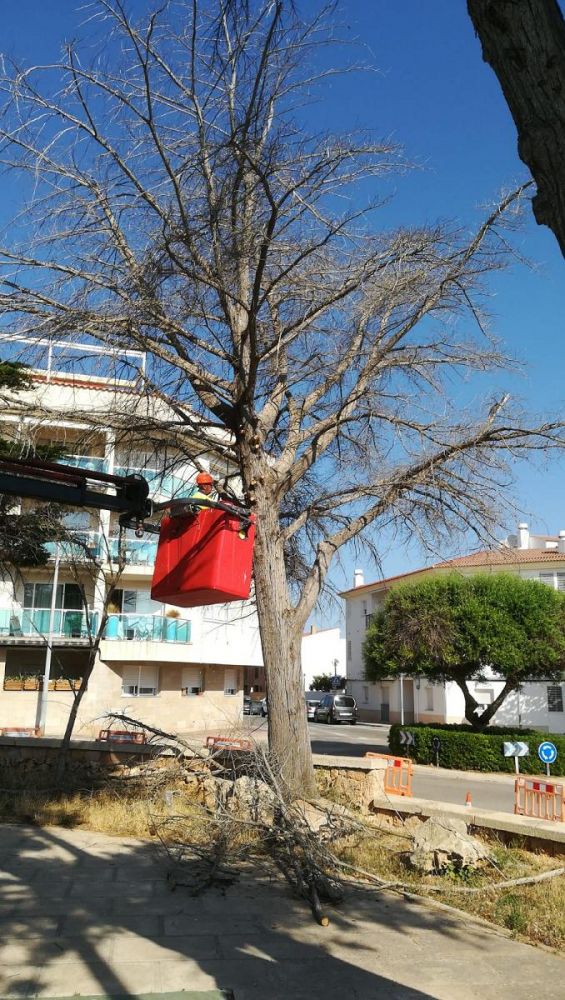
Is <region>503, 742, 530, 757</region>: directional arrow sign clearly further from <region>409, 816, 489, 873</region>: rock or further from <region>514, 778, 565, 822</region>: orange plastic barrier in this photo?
<region>409, 816, 489, 873</region>: rock

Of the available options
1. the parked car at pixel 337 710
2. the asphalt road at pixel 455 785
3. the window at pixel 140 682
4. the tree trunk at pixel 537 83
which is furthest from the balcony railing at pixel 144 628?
the tree trunk at pixel 537 83

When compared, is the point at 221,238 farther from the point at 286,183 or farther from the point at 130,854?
the point at 130,854

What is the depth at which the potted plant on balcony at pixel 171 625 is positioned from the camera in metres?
30.4

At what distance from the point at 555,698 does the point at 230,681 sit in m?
19.4

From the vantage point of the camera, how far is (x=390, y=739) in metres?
26.0

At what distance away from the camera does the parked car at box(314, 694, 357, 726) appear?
48.9 metres

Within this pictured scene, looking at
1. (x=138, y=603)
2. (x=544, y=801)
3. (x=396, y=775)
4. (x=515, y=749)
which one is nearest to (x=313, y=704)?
(x=138, y=603)

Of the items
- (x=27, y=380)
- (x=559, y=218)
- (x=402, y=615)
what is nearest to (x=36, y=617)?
(x=402, y=615)

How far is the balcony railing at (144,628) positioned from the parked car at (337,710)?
69.2 ft

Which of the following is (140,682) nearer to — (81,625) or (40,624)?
(81,625)

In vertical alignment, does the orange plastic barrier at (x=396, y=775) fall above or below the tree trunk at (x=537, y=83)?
below

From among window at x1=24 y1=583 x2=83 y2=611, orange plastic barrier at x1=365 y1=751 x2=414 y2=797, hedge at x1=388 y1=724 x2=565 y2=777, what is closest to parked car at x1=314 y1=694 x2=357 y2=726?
window at x1=24 y1=583 x2=83 y2=611

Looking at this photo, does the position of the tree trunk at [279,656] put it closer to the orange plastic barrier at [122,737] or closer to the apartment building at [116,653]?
the orange plastic barrier at [122,737]

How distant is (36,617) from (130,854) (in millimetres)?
22190
